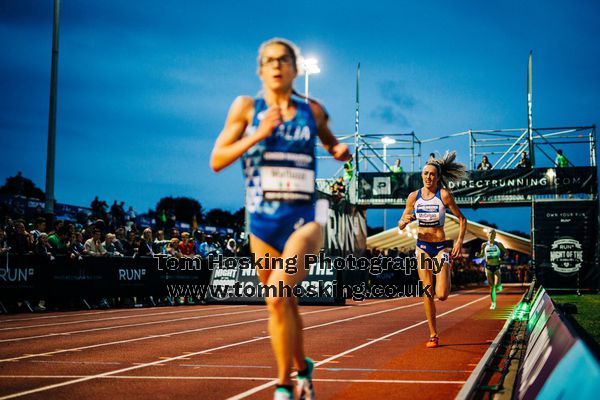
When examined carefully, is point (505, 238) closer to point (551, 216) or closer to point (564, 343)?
point (551, 216)

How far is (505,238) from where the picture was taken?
48719 millimetres

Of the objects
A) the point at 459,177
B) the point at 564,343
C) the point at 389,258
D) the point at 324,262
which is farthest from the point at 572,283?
the point at 564,343

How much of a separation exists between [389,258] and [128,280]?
40.9 ft

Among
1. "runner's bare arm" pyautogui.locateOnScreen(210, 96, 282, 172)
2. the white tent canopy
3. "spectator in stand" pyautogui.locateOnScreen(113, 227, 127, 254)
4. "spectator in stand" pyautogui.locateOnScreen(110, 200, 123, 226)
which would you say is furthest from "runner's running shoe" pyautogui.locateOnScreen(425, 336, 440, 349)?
the white tent canopy

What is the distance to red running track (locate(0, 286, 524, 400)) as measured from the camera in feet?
20.3

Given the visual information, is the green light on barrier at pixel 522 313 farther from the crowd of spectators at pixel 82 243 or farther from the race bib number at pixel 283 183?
the crowd of spectators at pixel 82 243

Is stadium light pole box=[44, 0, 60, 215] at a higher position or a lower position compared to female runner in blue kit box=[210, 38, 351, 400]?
higher

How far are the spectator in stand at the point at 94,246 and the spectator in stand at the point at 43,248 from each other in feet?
4.84

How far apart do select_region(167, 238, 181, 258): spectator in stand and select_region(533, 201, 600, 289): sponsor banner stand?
14.3 metres

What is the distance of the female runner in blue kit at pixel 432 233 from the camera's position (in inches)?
366

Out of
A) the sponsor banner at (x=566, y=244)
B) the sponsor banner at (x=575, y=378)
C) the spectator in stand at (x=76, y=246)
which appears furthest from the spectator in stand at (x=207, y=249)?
the sponsor banner at (x=575, y=378)

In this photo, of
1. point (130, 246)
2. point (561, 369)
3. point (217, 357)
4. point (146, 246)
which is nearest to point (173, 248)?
point (146, 246)

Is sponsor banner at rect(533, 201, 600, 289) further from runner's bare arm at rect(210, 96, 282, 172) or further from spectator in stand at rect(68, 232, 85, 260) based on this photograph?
runner's bare arm at rect(210, 96, 282, 172)

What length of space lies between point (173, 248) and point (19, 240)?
5.80 m
